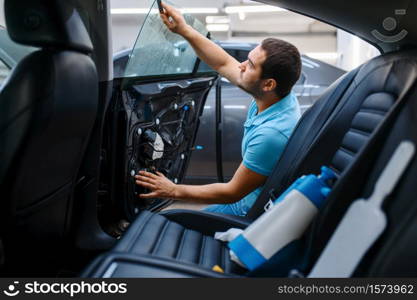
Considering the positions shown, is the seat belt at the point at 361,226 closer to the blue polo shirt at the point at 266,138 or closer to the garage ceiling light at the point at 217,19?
the blue polo shirt at the point at 266,138

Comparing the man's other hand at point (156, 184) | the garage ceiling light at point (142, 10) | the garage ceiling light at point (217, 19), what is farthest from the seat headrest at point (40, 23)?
the garage ceiling light at point (217, 19)

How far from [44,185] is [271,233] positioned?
0.66m

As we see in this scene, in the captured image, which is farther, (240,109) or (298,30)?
(298,30)

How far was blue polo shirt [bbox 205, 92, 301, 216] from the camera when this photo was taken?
1.63 meters

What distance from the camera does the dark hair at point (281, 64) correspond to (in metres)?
1.72

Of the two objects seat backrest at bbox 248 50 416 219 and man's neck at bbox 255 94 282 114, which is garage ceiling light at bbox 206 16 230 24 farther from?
seat backrest at bbox 248 50 416 219

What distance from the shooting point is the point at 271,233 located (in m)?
0.93

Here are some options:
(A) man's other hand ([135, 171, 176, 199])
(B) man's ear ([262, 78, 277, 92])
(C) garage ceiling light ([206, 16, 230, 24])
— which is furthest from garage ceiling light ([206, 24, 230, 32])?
(A) man's other hand ([135, 171, 176, 199])

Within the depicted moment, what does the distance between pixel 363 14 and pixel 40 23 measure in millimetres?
883

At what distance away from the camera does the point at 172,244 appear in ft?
4.18

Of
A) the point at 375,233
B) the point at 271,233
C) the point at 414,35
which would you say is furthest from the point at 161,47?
the point at 375,233

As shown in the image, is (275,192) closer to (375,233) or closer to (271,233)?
(271,233)

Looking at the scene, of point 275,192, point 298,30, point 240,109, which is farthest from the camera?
point 298,30

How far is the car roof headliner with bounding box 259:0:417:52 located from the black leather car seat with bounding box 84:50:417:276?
0.25 ft
